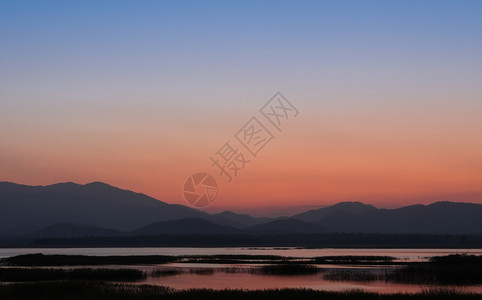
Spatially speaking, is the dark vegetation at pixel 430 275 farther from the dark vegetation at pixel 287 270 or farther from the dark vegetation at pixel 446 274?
the dark vegetation at pixel 287 270

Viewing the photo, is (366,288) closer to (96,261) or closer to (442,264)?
(442,264)

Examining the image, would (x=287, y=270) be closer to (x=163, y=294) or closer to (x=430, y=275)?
(x=430, y=275)

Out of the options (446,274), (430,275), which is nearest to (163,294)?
(430,275)

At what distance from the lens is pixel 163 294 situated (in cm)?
4531

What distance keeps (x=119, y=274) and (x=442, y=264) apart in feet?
127

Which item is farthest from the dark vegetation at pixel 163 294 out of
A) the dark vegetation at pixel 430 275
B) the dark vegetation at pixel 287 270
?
the dark vegetation at pixel 287 270

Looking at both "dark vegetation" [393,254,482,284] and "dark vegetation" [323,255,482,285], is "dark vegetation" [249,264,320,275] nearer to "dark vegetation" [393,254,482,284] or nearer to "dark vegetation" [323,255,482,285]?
"dark vegetation" [323,255,482,285]

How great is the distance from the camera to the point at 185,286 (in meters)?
56.7

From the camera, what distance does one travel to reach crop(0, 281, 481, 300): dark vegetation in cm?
4378

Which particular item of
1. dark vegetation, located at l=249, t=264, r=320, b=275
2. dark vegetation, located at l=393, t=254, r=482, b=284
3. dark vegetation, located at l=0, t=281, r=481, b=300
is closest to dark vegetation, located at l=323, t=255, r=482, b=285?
dark vegetation, located at l=393, t=254, r=482, b=284

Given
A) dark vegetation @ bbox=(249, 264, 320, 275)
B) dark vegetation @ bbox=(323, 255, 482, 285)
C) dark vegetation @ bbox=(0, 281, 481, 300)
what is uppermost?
dark vegetation @ bbox=(249, 264, 320, 275)

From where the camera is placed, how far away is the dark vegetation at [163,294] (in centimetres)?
4378

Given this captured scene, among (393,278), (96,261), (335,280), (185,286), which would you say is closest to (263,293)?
(185,286)

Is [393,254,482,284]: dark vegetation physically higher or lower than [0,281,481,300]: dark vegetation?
higher
